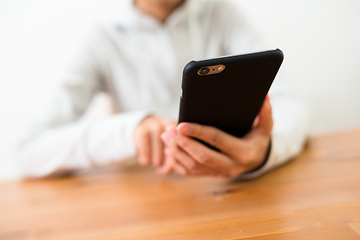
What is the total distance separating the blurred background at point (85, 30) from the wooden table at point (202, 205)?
0.64 m

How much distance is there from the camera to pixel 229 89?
12.5 inches

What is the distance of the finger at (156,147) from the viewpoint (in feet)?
1.60

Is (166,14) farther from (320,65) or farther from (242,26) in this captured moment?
(320,65)

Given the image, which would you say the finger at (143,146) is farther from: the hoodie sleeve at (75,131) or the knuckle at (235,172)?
the knuckle at (235,172)

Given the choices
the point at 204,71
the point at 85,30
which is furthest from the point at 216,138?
the point at 85,30

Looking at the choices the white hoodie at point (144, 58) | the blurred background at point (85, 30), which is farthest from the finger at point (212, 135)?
the blurred background at point (85, 30)

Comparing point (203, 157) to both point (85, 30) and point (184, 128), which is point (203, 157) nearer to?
point (184, 128)

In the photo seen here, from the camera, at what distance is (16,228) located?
0.38 metres

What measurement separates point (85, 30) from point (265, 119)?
90 cm

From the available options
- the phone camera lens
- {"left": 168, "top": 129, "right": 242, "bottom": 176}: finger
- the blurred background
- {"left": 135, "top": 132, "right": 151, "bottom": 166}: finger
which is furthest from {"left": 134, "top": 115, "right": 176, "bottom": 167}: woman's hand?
the blurred background

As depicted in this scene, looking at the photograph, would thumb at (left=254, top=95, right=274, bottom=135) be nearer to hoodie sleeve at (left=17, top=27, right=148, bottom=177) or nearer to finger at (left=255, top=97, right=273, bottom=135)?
finger at (left=255, top=97, right=273, bottom=135)

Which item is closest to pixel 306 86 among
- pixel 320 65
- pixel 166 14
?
pixel 320 65

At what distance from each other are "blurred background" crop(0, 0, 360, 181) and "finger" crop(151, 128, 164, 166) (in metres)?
0.69

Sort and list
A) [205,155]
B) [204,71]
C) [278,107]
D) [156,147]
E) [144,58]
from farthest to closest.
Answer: [144,58] < [278,107] < [156,147] < [205,155] < [204,71]
